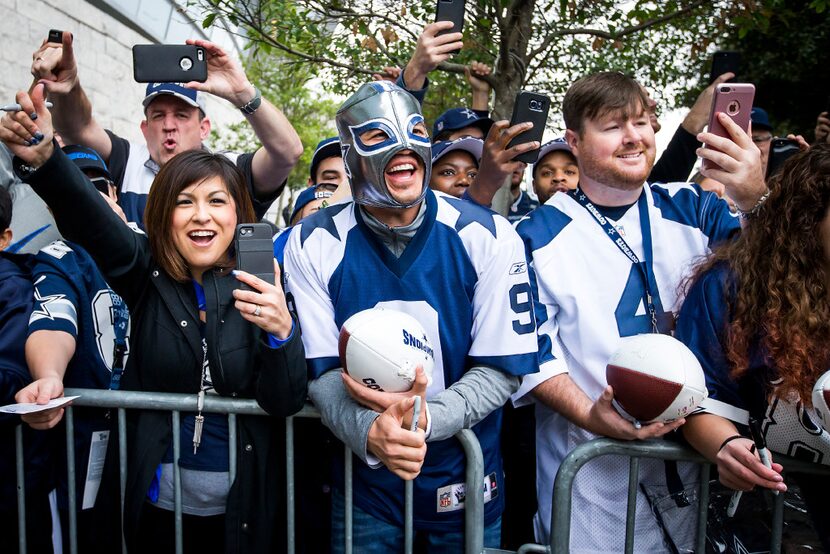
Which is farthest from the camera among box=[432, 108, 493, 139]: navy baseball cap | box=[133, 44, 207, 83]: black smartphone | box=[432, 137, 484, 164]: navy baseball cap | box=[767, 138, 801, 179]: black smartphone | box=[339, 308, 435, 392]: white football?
box=[432, 108, 493, 139]: navy baseball cap

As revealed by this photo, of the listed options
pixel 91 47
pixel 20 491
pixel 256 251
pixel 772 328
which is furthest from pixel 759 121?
pixel 91 47

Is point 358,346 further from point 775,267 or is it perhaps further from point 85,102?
point 85,102

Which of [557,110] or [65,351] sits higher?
[557,110]

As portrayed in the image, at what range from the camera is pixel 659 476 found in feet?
8.83

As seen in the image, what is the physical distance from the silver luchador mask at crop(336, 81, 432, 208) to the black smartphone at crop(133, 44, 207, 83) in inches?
32.7

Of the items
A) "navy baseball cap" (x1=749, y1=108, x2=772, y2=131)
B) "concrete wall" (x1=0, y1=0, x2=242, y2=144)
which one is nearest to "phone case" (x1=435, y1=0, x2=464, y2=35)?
"navy baseball cap" (x1=749, y1=108, x2=772, y2=131)

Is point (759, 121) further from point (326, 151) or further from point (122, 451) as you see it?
point (122, 451)

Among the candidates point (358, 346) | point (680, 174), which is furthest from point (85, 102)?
point (680, 174)

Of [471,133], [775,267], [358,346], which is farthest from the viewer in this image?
[471,133]

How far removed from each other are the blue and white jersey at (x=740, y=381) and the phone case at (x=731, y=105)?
527mm

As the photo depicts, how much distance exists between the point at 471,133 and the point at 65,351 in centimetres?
310

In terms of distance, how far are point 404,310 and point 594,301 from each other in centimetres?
81

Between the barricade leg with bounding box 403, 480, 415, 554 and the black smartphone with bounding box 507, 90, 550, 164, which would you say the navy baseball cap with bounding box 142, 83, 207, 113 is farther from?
the barricade leg with bounding box 403, 480, 415, 554

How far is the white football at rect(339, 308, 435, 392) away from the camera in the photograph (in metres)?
2.10
